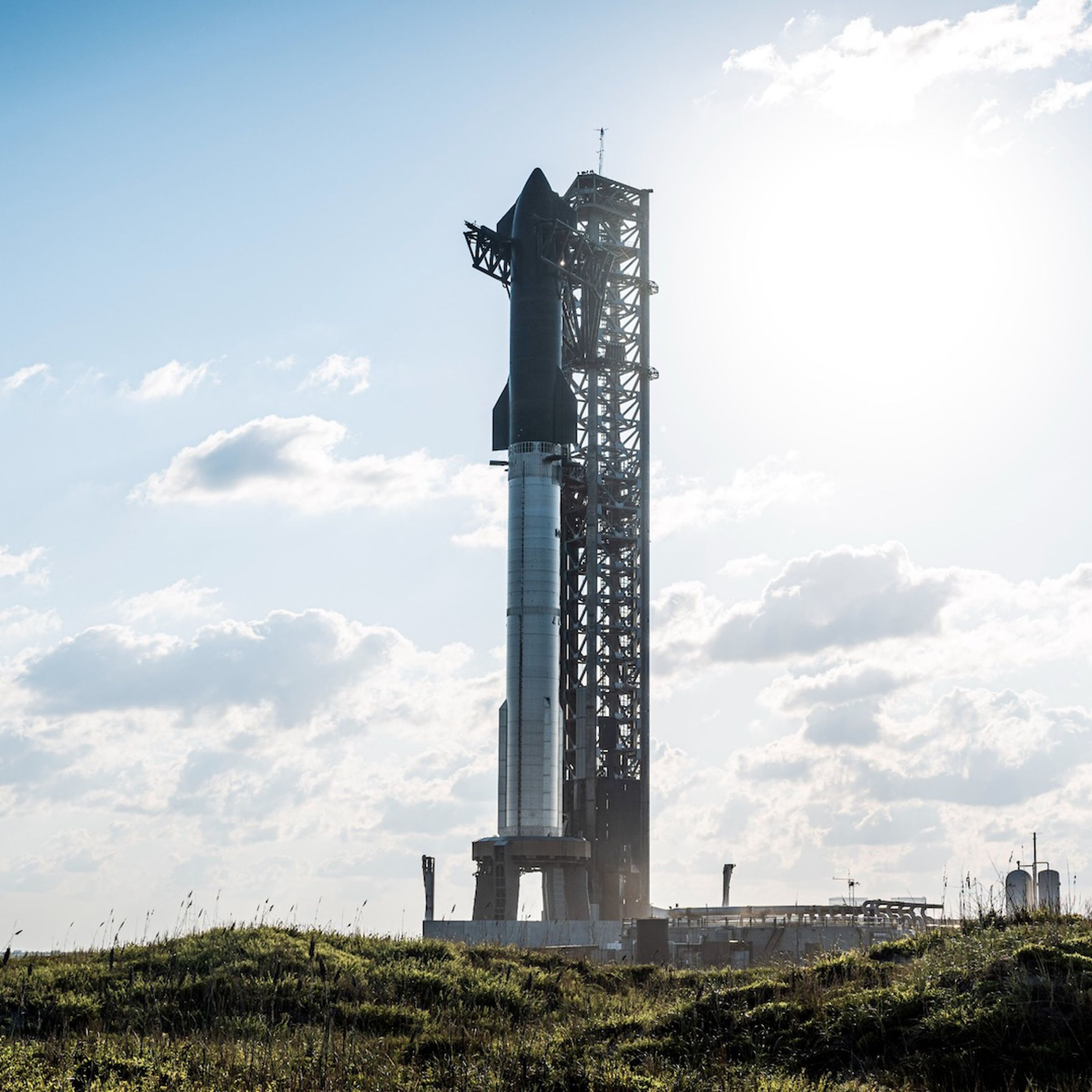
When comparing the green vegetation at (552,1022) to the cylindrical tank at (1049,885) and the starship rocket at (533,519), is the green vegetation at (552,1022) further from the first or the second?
the starship rocket at (533,519)

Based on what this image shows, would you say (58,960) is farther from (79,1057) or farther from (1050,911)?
(1050,911)

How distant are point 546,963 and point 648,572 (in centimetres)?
4330

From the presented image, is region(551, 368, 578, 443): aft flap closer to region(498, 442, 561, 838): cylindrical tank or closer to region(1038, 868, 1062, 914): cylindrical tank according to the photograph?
region(498, 442, 561, 838): cylindrical tank

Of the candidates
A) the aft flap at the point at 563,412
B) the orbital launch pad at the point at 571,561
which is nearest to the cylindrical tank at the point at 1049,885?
the orbital launch pad at the point at 571,561

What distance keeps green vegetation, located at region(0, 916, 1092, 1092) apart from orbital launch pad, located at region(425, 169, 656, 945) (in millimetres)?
34793

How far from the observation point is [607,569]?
7475cm

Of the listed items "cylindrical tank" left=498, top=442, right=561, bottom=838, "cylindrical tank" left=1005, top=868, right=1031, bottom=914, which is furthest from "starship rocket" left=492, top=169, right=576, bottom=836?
"cylindrical tank" left=1005, top=868, right=1031, bottom=914

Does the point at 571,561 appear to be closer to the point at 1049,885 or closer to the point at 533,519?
the point at 533,519

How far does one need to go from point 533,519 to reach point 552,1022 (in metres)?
44.7

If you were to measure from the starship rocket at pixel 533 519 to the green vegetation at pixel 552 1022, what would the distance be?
3563 centimetres

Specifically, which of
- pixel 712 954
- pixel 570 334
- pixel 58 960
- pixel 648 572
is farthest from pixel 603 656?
pixel 58 960

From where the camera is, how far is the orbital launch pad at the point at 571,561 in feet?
215

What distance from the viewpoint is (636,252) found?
260 ft

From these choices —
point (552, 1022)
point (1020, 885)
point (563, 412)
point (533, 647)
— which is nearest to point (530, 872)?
point (533, 647)
